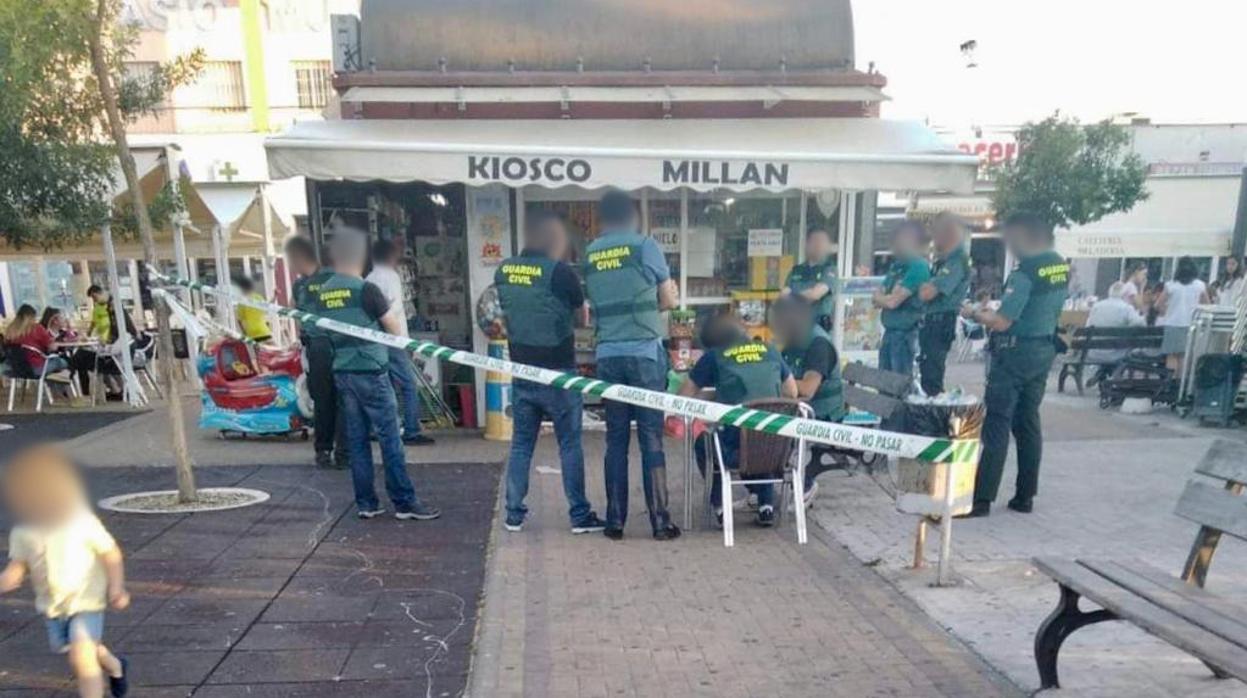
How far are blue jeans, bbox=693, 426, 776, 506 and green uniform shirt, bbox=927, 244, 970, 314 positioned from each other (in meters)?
2.38

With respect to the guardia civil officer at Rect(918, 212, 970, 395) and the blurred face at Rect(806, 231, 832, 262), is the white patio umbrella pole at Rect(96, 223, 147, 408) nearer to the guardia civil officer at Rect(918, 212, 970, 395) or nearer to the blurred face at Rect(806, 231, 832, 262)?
the blurred face at Rect(806, 231, 832, 262)

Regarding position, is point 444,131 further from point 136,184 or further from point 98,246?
point 98,246

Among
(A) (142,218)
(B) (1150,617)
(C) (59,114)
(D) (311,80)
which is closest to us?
(B) (1150,617)

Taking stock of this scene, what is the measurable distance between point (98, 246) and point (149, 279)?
26.9ft

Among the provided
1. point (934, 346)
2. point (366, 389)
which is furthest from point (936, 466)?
point (366, 389)

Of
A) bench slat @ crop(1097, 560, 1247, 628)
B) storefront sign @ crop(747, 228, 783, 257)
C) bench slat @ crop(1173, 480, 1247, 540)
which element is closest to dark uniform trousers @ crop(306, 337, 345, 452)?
storefront sign @ crop(747, 228, 783, 257)

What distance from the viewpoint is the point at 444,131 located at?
7.01 meters

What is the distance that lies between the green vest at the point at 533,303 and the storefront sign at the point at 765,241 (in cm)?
373

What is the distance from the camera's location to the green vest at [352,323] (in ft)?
15.9

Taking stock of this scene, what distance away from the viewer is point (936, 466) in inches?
150

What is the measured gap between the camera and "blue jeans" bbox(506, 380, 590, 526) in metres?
4.65

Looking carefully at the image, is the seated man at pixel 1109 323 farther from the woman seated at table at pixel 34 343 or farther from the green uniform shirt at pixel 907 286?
the woman seated at table at pixel 34 343

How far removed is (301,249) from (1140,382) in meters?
9.02

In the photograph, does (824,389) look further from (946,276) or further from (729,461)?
(946,276)
